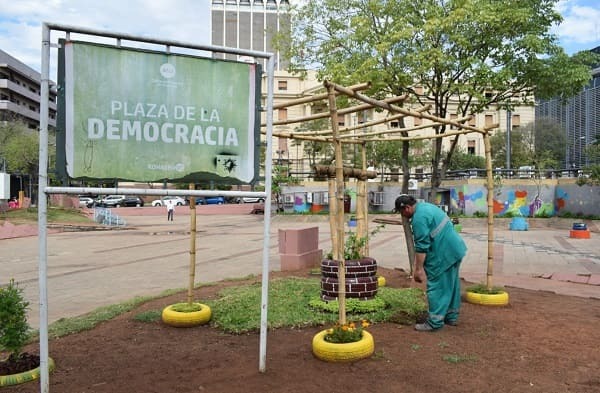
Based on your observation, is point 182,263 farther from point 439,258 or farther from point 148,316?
point 439,258

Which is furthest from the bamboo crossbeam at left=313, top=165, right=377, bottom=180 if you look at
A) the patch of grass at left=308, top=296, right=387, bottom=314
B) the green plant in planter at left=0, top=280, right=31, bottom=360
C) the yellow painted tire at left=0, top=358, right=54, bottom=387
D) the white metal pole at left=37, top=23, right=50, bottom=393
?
the yellow painted tire at left=0, top=358, right=54, bottom=387

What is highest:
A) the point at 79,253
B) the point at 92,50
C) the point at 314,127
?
the point at 314,127

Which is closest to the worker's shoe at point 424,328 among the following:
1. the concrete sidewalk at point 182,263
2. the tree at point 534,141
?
the concrete sidewalk at point 182,263

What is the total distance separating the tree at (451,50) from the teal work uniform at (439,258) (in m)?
8.62

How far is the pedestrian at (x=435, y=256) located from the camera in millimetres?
4750

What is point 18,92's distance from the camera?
55844 mm

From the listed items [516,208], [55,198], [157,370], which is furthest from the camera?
[55,198]

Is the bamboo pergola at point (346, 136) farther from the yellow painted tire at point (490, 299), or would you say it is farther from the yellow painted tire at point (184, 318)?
the yellow painted tire at point (184, 318)

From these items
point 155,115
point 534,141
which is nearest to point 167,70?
point 155,115

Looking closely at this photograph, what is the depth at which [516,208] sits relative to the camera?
25.3 m

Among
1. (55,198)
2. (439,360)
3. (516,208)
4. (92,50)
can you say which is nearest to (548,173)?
(516,208)

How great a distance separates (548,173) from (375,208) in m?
9.98

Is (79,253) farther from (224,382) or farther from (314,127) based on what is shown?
(314,127)

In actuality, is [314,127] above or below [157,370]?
above
